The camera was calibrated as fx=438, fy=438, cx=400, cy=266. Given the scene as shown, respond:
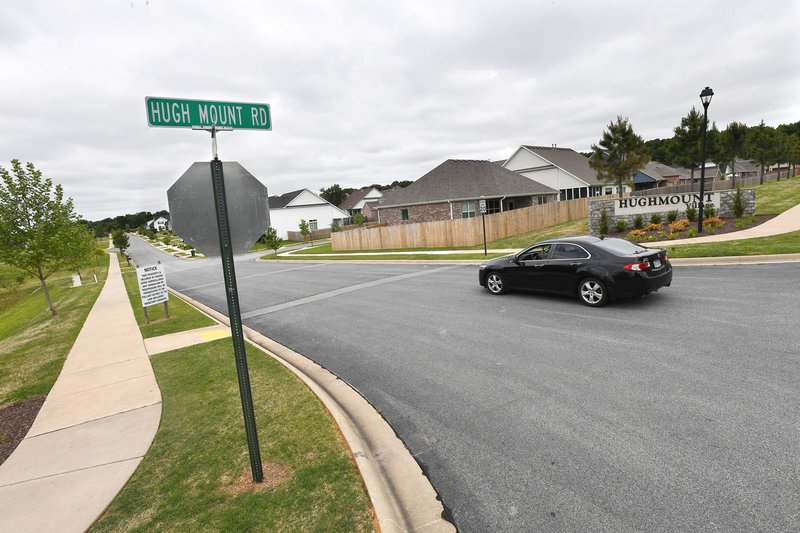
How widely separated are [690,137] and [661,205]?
28318 mm

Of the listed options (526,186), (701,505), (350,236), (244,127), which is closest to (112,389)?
(244,127)

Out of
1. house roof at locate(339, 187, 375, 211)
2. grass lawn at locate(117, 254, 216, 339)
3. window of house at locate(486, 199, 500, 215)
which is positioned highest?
house roof at locate(339, 187, 375, 211)

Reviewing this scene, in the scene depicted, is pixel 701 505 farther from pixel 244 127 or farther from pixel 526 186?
pixel 526 186

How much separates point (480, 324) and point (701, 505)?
5549mm

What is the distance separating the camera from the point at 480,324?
8711 millimetres

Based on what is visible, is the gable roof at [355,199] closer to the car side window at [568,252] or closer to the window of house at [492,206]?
the window of house at [492,206]

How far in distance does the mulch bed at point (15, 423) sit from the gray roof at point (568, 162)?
43.1 m

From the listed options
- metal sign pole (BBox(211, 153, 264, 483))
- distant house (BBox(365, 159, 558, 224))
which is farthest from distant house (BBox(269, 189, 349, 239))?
metal sign pole (BBox(211, 153, 264, 483))

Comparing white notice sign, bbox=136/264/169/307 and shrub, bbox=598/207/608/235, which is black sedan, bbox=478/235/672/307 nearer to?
white notice sign, bbox=136/264/169/307

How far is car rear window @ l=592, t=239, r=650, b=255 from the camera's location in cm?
906

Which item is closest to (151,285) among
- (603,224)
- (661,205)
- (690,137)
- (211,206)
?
(211,206)

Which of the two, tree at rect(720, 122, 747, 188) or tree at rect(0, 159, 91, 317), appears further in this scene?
tree at rect(720, 122, 747, 188)

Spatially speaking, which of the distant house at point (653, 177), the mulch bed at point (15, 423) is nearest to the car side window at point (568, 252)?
the mulch bed at point (15, 423)

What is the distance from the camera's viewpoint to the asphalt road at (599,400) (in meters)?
3.37
